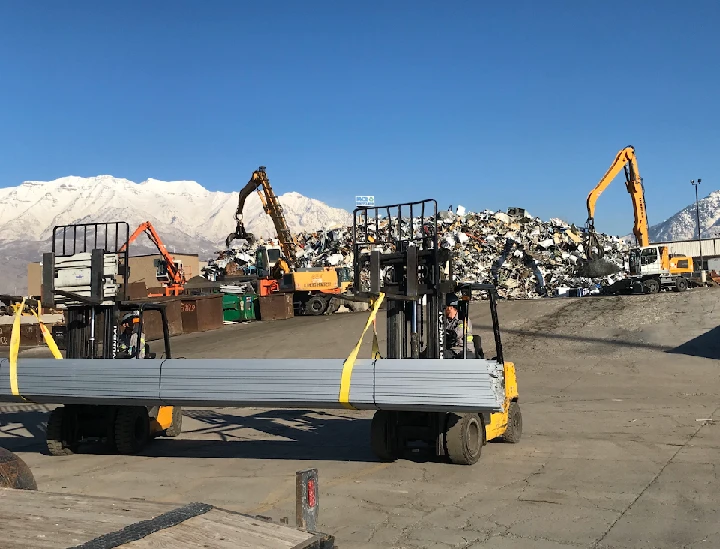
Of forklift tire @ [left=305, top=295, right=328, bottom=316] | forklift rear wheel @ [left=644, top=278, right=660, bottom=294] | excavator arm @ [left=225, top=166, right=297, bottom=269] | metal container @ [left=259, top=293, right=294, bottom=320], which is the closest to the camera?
forklift rear wheel @ [left=644, top=278, right=660, bottom=294]

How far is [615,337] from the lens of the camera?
23594mm

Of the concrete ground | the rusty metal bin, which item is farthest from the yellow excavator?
the rusty metal bin

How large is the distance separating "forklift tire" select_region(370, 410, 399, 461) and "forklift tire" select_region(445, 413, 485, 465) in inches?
28.0

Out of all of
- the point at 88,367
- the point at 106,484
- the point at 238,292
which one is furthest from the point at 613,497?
the point at 238,292

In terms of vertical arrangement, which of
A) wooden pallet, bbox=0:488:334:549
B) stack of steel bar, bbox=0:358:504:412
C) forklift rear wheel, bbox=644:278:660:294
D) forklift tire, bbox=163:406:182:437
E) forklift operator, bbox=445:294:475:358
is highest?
forklift rear wheel, bbox=644:278:660:294

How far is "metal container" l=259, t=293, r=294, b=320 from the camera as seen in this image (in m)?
33.5

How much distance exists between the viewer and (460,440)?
28.4ft

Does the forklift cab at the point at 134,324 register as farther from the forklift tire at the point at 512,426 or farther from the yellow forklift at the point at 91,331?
the forklift tire at the point at 512,426

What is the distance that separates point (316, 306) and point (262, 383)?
25926 mm

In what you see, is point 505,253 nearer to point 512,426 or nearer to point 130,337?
point 512,426

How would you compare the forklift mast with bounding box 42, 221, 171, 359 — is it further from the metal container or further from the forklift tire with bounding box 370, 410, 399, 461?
the metal container

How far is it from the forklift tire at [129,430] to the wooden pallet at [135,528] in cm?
673

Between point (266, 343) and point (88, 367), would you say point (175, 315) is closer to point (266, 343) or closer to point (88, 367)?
point (266, 343)

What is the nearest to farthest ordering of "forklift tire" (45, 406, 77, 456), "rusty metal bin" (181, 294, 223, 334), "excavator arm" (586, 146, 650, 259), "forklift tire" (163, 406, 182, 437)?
"forklift tire" (45, 406, 77, 456) < "forklift tire" (163, 406, 182, 437) < "rusty metal bin" (181, 294, 223, 334) < "excavator arm" (586, 146, 650, 259)
